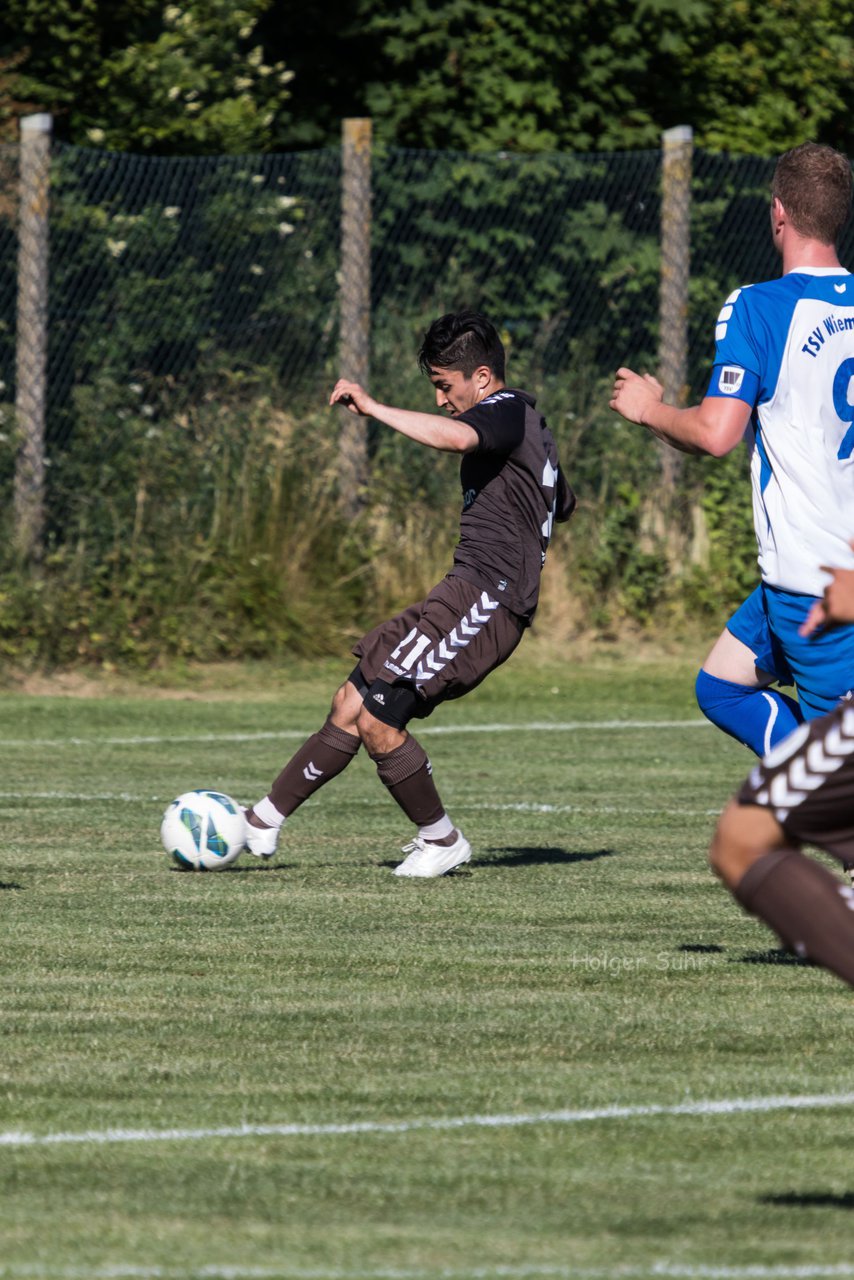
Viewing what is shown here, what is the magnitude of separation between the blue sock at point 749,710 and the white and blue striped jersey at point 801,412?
81cm

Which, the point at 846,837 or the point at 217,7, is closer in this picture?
the point at 846,837

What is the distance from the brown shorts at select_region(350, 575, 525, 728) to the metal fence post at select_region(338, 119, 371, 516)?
25.2ft

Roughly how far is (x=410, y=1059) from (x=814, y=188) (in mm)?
2435

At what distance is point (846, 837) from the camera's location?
431 centimetres

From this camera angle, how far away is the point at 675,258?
55.9 ft

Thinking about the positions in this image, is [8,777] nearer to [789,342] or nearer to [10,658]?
[10,658]

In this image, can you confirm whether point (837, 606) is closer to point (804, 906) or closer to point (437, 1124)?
point (804, 906)

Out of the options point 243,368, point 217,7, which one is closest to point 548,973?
point 243,368

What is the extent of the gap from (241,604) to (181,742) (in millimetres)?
2961

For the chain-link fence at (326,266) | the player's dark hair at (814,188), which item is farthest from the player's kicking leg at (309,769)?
the chain-link fence at (326,266)

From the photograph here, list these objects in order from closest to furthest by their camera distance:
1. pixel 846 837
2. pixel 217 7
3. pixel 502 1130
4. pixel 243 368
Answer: pixel 846 837 → pixel 502 1130 → pixel 243 368 → pixel 217 7

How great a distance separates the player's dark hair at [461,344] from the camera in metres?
8.20

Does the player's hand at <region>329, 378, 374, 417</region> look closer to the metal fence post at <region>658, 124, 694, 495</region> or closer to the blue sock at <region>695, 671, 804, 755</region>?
the blue sock at <region>695, 671, 804, 755</region>

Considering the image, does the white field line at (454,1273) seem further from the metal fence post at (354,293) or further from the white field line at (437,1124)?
the metal fence post at (354,293)
